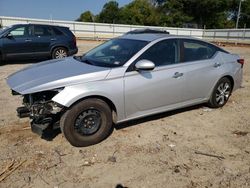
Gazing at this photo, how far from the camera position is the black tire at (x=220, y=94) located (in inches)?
238

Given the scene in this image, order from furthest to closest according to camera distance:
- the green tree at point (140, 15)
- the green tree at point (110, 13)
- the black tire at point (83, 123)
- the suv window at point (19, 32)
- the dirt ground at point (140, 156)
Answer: the green tree at point (110, 13)
the green tree at point (140, 15)
the suv window at point (19, 32)
the black tire at point (83, 123)
the dirt ground at point (140, 156)

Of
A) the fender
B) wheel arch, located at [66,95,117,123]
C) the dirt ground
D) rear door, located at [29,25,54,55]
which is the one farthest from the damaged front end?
rear door, located at [29,25,54,55]

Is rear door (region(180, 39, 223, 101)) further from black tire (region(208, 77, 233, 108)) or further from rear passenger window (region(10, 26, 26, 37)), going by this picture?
rear passenger window (region(10, 26, 26, 37))

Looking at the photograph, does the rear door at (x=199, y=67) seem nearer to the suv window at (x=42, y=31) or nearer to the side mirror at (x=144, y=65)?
the side mirror at (x=144, y=65)

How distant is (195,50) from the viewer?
18.7 ft

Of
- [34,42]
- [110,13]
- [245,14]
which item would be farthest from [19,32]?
[245,14]

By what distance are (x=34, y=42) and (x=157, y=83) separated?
866 cm

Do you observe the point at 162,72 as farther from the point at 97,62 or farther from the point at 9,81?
the point at 9,81

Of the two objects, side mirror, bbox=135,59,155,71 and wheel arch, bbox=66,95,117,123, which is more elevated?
side mirror, bbox=135,59,155,71

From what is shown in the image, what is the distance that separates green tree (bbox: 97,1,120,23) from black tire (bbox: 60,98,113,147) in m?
65.2

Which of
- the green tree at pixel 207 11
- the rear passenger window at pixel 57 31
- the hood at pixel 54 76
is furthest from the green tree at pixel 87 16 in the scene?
the hood at pixel 54 76

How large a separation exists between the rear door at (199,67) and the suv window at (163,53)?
169 mm

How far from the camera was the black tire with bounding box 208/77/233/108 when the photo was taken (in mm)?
6058

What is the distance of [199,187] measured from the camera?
11.3 feet
